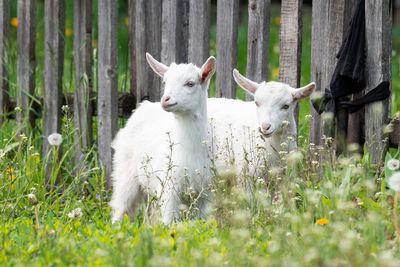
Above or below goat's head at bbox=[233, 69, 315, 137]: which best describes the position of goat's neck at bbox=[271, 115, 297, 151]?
below

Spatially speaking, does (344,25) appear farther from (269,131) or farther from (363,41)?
(269,131)

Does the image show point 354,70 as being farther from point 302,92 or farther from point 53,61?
point 53,61

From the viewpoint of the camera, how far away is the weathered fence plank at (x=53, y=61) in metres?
5.76

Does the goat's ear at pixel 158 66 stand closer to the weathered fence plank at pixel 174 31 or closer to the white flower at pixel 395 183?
the weathered fence plank at pixel 174 31

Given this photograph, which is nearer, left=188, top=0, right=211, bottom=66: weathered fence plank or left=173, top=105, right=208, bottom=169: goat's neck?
left=173, top=105, right=208, bottom=169: goat's neck

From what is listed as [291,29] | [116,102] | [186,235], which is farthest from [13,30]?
[186,235]

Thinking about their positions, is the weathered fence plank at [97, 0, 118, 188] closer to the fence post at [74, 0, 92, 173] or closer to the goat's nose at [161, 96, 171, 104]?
the fence post at [74, 0, 92, 173]

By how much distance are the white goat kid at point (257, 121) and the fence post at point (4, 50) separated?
267cm

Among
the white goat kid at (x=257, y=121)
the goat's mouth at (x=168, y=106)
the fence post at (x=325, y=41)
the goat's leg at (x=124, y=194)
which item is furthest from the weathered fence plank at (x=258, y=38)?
the goat's leg at (x=124, y=194)

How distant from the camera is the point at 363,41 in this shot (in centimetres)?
399

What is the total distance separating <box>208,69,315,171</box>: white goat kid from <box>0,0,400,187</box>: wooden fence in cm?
33

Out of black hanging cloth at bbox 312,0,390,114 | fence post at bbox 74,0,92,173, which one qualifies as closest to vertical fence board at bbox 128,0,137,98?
fence post at bbox 74,0,92,173

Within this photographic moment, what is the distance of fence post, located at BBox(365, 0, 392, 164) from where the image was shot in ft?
12.9

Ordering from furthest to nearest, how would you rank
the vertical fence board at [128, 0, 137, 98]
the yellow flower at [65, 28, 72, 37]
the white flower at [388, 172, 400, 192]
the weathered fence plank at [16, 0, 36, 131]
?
the yellow flower at [65, 28, 72, 37] < the weathered fence plank at [16, 0, 36, 131] < the vertical fence board at [128, 0, 137, 98] < the white flower at [388, 172, 400, 192]
